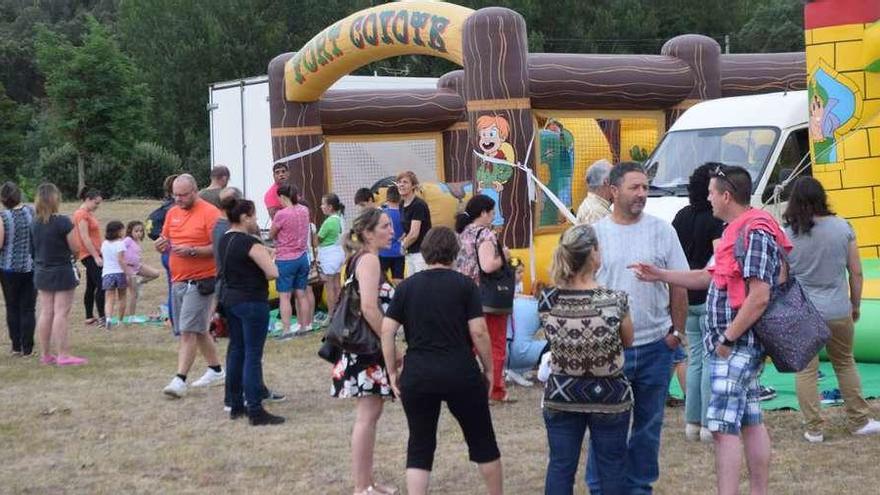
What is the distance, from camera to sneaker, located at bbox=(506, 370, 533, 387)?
902cm

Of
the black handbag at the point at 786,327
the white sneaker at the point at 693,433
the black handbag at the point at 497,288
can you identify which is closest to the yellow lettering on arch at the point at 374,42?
the black handbag at the point at 497,288

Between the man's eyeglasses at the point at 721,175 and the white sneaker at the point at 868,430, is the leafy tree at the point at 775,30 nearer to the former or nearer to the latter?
the white sneaker at the point at 868,430

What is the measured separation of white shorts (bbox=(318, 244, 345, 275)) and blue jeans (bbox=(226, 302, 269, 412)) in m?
4.51

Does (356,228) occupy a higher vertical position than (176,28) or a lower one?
lower

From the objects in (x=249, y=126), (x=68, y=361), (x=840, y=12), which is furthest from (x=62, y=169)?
(x=840, y=12)

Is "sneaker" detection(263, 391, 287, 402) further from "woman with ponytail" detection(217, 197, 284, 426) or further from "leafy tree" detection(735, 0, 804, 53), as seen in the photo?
"leafy tree" detection(735, 0, 804, 53)

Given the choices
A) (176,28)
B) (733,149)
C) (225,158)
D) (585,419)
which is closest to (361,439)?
(585,419)

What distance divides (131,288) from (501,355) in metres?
6.80

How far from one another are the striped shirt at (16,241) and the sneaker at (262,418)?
3906 millimetres

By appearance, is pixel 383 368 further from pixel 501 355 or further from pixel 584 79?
pixel 584 79

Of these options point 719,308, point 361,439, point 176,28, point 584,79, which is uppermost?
point 176,28

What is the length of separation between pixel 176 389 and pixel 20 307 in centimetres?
296

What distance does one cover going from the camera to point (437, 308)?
16.8 feet

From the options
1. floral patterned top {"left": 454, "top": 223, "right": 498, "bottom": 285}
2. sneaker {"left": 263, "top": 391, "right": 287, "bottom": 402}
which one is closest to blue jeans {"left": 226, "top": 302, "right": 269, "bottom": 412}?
sneaker {"left": 263, "top": 391, "right": 287, "bottom": 402}
